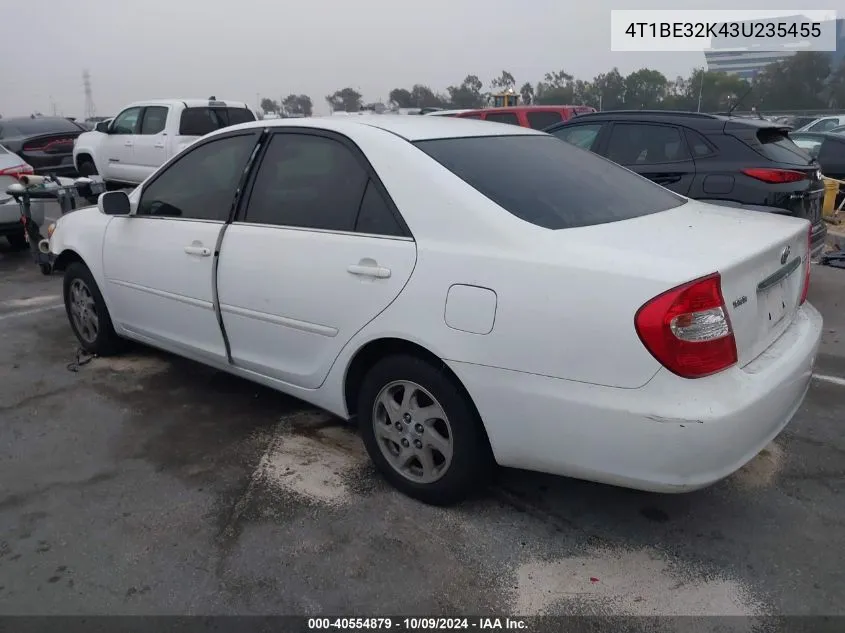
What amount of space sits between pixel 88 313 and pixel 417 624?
11.5 ft

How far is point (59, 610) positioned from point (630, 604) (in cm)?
201

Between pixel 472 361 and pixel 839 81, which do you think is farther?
pixel 839 81

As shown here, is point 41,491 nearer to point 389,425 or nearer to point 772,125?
point 389,425

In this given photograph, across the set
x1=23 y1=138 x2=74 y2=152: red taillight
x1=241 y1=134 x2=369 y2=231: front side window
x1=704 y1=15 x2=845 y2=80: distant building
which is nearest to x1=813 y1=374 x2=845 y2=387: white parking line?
x1=241 y1=134 x2=369 y2=231: front side window

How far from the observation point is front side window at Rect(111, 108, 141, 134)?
40.5ft

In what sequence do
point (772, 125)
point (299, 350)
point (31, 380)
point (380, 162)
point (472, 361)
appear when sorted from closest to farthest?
point (472, 361) < point (380, 162) < point (299, 350) < point (31, 380) < point (772, 125)

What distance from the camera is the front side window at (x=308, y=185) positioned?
10.3ft

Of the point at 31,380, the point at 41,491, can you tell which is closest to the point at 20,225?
the point at 31,380

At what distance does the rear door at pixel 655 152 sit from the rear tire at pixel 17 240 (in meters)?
7.14

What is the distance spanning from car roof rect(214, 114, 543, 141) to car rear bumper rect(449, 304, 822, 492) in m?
1.20

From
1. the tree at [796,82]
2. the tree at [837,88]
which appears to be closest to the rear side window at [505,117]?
the tree at [837,88]

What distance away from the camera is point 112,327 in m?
4.70

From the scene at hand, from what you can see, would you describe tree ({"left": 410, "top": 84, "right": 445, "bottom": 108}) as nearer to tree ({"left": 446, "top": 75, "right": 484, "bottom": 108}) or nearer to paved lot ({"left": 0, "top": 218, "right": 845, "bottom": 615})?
tree ({"left": 446, "top": 75, "right": 484, "bottom": 108})

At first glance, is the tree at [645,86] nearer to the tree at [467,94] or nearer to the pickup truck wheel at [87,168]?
the tree at [467,94]
